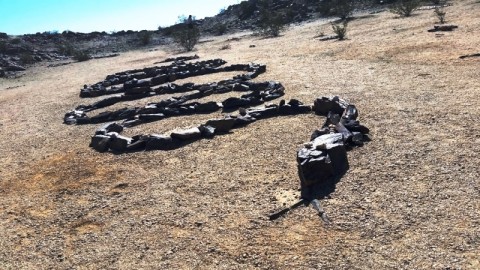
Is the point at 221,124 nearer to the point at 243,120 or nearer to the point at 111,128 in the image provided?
the point at 243,120

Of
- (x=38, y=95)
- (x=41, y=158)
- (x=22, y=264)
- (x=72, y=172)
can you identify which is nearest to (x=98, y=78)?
(x=38, y=95)

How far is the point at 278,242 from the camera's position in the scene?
6457 mm

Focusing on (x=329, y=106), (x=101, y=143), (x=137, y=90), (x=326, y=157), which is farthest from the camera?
Answer: (x=137, y=90)

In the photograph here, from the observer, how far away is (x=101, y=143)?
469 inches

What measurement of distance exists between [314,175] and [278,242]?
6.22 ft

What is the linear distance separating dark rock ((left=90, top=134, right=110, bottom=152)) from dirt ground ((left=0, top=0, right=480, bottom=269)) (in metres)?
0.32

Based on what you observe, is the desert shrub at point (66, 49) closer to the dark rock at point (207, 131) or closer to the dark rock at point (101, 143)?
the dark rock at point (101, 143)

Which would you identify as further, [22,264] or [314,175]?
[314,175]

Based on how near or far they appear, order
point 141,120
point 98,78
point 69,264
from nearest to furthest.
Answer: point 69,264
point 141,120
point 98,78

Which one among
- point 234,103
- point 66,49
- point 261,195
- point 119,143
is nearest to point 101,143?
point 119,143

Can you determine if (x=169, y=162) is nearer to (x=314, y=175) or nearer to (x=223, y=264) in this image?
(x=314, y=175)

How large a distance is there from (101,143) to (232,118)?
3505mm

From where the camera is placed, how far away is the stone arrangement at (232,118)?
27.5 feet

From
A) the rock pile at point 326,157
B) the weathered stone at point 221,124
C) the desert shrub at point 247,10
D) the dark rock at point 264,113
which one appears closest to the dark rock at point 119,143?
the weathered stone at point 221,124
